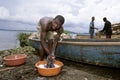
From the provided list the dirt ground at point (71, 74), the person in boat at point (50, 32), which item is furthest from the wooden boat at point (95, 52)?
the person in boat at point (50, 32)

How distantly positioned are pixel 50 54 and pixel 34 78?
709 millimetres

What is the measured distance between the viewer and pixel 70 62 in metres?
6.10

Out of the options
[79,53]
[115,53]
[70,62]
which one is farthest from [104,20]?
[115,53]

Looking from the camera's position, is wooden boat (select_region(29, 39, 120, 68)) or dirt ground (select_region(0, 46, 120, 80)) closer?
wooden boat (select_region(29, 39, 120, 68))

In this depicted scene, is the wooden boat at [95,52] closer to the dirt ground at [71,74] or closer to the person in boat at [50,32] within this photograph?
the dirt ground at [71,74]

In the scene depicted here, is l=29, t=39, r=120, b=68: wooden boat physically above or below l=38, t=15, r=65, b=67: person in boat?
below

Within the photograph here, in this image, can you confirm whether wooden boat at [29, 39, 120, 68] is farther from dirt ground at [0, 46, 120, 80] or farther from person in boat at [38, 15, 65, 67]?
person in boat at [38, 15, 65, 67]

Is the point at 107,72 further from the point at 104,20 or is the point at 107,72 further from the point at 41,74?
the point at 104,20

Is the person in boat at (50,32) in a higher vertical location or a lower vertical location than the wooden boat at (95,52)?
higher

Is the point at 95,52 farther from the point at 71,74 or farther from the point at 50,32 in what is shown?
the point at 50,32

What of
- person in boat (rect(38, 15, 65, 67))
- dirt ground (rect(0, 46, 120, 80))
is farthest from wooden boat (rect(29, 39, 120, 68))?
person in boat (rect(38, 15, 65, 67))

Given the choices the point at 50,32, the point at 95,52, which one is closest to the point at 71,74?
the point at 95,52

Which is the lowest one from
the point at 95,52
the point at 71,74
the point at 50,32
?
the point at 71,74

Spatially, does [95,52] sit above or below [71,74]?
above
